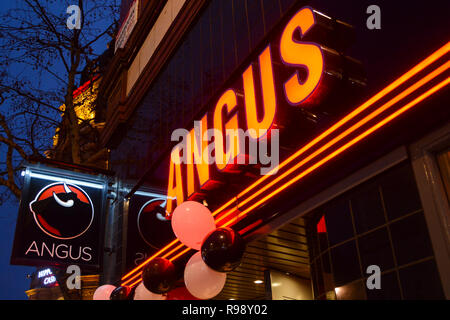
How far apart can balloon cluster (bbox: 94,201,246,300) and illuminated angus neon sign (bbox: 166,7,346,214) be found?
577mm

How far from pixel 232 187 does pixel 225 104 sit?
105 cm

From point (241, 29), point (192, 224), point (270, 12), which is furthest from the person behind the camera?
point (241, 29)

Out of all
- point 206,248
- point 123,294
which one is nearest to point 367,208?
point 206,248

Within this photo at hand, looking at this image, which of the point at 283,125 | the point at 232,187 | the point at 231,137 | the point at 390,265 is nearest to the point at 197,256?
the point at 232,187

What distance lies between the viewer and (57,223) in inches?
314

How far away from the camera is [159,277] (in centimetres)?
566

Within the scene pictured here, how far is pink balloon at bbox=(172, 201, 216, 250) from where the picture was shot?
501 centimetres

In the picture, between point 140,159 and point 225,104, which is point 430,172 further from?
point 140,159

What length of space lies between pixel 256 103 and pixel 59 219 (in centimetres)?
489

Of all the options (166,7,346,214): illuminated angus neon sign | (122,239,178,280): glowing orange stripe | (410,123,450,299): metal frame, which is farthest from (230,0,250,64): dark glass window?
(410,123,450,299): metal frame

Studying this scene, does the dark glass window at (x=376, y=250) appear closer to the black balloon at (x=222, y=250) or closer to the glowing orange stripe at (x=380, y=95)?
the glowing orange stripe at (x=380, y=95)

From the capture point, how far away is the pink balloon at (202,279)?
484cm

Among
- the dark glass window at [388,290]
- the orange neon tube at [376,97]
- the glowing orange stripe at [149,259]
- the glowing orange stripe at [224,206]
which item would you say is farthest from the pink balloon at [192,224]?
the dark glass window at [388,290]

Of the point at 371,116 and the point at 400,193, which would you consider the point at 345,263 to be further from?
the point at 371,116
